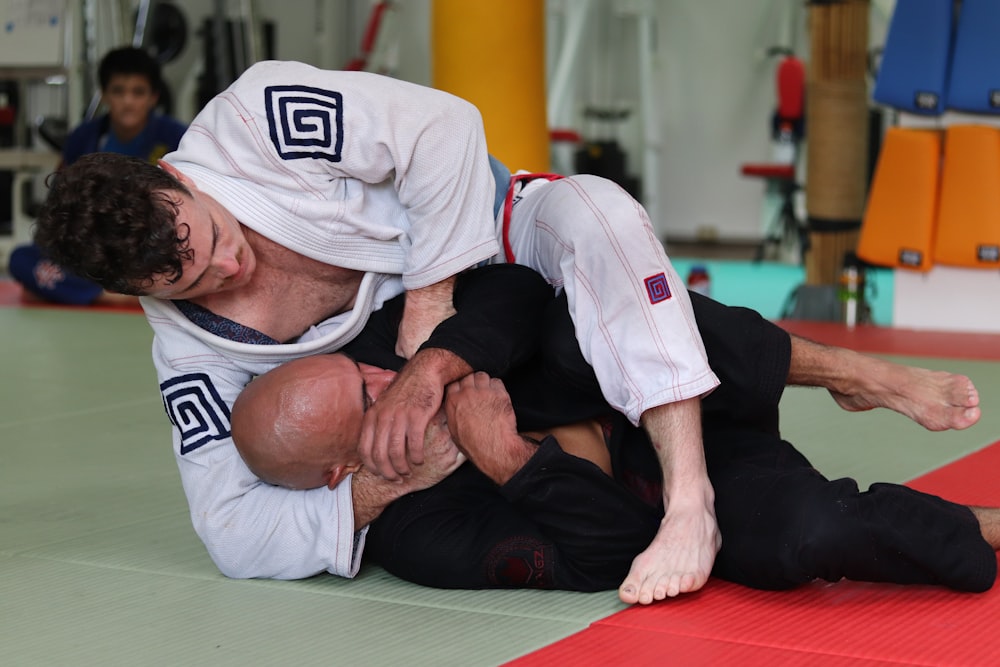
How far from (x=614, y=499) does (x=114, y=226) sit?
80 centimetres

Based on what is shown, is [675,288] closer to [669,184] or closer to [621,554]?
[621,554]

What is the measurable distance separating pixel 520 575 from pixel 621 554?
150 millimetres

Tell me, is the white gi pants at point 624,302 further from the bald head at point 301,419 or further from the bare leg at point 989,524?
the bare leg at point 989,524

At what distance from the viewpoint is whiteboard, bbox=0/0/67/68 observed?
331 inches

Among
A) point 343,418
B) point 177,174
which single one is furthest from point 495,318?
point 177,174

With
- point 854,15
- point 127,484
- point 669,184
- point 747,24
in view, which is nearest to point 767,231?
point 669,184

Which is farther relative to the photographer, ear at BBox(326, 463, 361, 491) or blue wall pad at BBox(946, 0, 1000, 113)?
blue wall pad at BBox(946, 0, 1000, 113)

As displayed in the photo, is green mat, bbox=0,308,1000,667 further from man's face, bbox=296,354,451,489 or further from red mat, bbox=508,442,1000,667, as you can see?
man's face, bbox=296,354,451,489

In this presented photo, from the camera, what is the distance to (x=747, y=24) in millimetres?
9750

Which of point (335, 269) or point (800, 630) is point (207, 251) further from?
point (800, 630)

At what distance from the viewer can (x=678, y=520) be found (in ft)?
5.58

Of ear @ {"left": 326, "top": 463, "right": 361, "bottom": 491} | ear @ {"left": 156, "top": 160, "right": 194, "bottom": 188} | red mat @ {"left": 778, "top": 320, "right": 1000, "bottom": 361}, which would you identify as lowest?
red mat @ {"left": 778, "top": 320, "right": 1000, "bottom": 361}

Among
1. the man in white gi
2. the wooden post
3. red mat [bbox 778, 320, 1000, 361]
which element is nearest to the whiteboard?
the wooden post

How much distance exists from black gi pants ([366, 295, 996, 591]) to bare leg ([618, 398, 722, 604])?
0.07m
